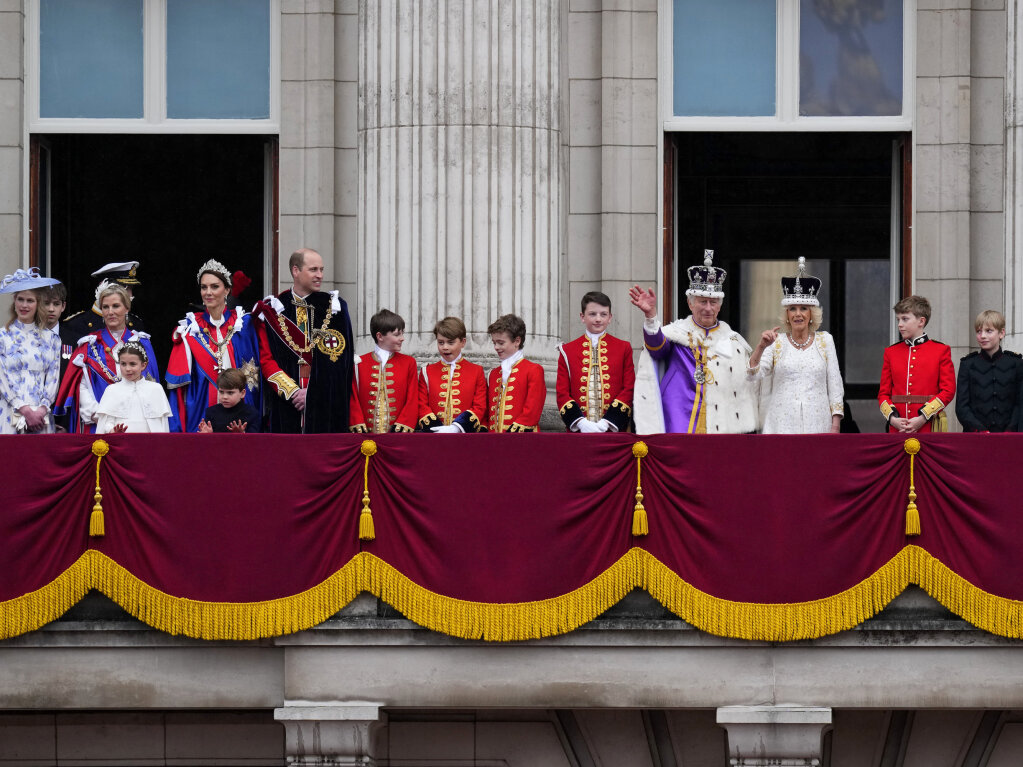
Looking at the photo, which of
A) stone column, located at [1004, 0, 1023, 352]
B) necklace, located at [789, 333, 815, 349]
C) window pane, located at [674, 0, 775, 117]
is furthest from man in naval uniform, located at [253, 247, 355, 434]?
stone column, located at [1004, 0, 1023, 352]

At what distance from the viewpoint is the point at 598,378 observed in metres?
17.0

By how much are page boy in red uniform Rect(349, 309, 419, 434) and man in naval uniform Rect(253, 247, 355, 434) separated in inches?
8.1

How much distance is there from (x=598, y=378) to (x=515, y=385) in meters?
0.69

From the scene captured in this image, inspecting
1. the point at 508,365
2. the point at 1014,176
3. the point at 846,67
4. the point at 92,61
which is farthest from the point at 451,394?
the point at 92,61

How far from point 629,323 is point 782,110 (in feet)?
8.09

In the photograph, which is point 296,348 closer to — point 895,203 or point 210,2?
point 210,2

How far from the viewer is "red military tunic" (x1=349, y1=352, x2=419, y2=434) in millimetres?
16906

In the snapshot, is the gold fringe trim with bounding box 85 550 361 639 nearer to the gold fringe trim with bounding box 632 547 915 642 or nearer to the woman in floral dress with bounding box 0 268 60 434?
the woman in floral dress with bounding box 0 268 60 434

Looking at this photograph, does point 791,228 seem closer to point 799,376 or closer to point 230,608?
point 799,376

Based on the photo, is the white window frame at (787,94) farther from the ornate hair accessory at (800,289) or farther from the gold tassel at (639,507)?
the gold tassel at (639,507)

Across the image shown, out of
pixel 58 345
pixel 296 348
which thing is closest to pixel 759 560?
pixel 296 348

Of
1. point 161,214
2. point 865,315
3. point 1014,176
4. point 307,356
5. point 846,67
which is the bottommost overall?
point 307,356

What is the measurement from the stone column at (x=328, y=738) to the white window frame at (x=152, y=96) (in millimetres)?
6952

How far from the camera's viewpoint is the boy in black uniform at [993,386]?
1655cm
